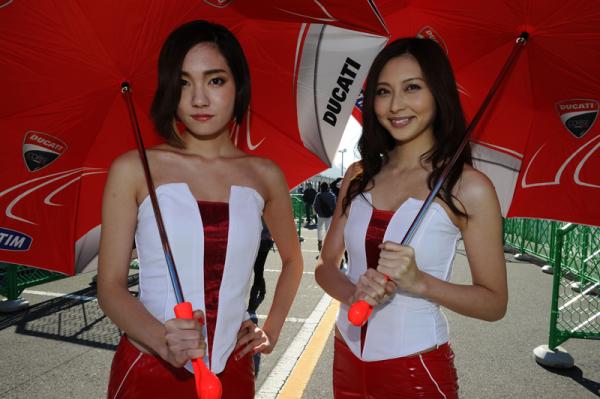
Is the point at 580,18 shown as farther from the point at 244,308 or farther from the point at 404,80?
the point at 244,308

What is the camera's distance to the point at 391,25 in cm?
215

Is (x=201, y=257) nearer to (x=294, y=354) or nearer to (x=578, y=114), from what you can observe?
(x=578, y=114)

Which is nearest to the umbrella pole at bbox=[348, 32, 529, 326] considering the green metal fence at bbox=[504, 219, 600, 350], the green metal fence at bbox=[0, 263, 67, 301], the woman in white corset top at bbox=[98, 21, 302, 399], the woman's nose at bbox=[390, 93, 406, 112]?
the woman's nose at bbox=[390, 93, 406, 112]

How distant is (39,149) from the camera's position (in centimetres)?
175

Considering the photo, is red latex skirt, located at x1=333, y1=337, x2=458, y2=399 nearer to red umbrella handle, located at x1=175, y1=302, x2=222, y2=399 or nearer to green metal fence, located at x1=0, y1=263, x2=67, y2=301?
red umbrella handle, located at x1=175, y1=302, x2=222, y2=399

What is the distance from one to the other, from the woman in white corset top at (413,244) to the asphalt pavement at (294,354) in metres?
2.05

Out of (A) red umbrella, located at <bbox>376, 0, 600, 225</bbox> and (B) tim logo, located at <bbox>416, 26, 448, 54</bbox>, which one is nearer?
(A) red umbrella, located at <bbox>376, 0, 600, 225</bbox>

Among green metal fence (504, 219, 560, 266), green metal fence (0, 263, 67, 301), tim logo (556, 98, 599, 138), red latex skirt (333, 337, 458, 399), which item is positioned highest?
tim logo (556, 98, 599, 138)

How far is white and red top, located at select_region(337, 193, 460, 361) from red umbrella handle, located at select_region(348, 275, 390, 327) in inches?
14.5

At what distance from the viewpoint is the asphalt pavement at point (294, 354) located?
12.2 feet

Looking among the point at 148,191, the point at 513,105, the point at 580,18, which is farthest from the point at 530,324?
the point at 148,191

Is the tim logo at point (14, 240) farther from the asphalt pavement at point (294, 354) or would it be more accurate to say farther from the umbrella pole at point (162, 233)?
the asphalt pavement at point (294, 354)

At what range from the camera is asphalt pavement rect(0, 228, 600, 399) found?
373 centimetres

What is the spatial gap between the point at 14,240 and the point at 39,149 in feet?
1.23
